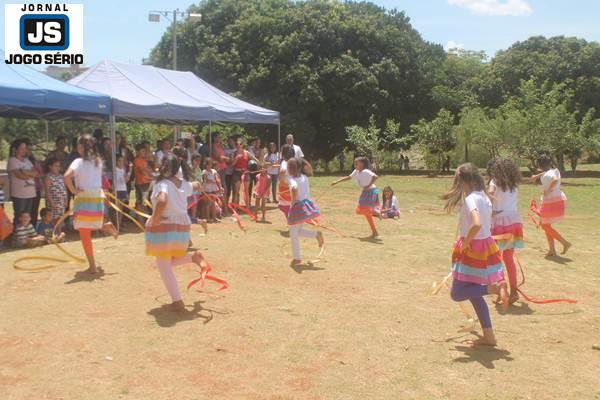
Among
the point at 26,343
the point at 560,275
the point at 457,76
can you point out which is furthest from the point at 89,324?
the point at 457,76

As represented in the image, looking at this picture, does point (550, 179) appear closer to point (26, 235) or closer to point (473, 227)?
point (473, 227)

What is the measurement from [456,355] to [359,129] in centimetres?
2600

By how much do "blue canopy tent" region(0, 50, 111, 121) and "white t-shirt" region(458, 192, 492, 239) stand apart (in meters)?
7.29

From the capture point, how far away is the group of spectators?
9984mm

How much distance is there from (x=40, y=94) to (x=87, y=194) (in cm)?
306

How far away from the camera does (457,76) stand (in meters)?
39.3

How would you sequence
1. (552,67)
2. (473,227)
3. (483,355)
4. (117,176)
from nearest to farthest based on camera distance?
(473,227) → (483,355) → (117,176) → (552,67)

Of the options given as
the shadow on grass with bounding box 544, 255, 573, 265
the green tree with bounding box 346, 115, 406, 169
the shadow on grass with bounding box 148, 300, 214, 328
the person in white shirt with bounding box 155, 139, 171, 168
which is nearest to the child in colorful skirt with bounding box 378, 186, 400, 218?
the shadow on grass with bounding box 544, 255, 573, 265

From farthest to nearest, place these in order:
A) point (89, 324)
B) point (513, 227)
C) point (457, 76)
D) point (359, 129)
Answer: point (457, 76)
point (359, 129)
point (513, 227)
point (89, 324)

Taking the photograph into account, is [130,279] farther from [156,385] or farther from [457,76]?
[457,76]

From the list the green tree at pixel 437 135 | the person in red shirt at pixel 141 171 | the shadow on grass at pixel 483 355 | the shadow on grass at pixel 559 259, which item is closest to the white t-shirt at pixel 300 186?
the shadow on grass at pixel 483 355

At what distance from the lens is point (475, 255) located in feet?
17.2

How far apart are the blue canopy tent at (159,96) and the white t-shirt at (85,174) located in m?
3.68

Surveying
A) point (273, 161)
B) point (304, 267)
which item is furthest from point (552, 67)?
point (304, 267)
